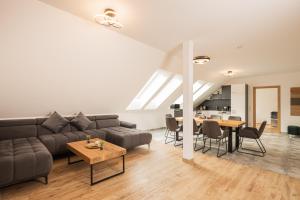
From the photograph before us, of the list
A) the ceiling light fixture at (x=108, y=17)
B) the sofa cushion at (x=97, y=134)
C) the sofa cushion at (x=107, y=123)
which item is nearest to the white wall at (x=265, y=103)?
the sofa cushion at (x=107, y=123)

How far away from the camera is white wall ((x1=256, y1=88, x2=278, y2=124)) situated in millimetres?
8828

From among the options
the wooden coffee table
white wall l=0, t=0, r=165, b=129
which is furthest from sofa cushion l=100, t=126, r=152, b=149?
white wall l=0, t=0, r=165, b=129

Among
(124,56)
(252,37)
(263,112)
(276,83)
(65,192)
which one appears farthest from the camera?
(263,112)

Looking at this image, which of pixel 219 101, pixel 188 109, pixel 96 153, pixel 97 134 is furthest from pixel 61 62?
pixel 219 101

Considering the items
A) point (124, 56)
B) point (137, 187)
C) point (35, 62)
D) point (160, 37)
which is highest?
point (160, 37)

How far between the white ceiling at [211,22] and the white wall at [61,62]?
0.33 meters

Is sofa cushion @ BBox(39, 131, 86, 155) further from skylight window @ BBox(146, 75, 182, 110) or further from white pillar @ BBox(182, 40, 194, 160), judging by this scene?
skylight window @ BBox(146, 75, 182, 110)

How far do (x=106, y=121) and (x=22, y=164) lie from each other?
283 cm

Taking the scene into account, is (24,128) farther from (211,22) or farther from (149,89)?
(211,22)

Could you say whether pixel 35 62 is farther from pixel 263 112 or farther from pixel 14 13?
pixel 263 112

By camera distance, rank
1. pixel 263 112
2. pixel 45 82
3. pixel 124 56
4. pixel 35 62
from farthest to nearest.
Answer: pixel 263 112 < pixel 124 56 < pixel 45 82 < pixel 35 62

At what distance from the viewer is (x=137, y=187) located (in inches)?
97.3

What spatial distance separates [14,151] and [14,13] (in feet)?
6.92

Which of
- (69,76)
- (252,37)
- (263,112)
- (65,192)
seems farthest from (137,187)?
(263,112)
